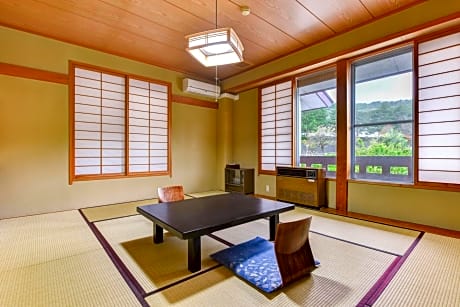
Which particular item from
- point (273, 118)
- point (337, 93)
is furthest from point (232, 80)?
point (337, 93)

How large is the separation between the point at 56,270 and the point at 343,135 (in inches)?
160

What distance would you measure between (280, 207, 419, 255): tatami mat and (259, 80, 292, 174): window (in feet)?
5.34

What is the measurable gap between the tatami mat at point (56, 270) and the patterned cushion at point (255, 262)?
81cm

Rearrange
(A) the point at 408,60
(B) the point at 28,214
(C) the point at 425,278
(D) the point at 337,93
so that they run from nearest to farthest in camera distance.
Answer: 1. (C) the point at 425,278
2. (A) the point at 408,60
3. (B) the point at 28,214
4. (D) the point at 337,93

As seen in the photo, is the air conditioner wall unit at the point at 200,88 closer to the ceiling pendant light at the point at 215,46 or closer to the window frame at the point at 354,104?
the ceiling pendant light at the point at 215,46

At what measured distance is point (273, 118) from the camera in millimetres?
5137

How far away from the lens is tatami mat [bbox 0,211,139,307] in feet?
5.29

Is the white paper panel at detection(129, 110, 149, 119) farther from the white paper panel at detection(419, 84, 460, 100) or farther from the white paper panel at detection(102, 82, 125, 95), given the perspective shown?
the white paper panel at detection(419, 84, 460, 100)

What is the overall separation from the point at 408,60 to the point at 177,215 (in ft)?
12.3

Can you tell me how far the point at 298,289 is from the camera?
5.62 ft

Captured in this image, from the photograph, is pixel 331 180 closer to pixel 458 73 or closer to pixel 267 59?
pixel 458 73

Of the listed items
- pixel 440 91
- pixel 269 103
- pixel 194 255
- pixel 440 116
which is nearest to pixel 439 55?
pixel 440 91

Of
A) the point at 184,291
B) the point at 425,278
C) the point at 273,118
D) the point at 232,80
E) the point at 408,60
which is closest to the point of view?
the point at 184,291

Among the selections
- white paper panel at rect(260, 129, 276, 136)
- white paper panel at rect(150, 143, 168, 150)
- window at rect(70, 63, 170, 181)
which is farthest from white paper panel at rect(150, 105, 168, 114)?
white paper panel at rect(260, 129, 276, 136)
